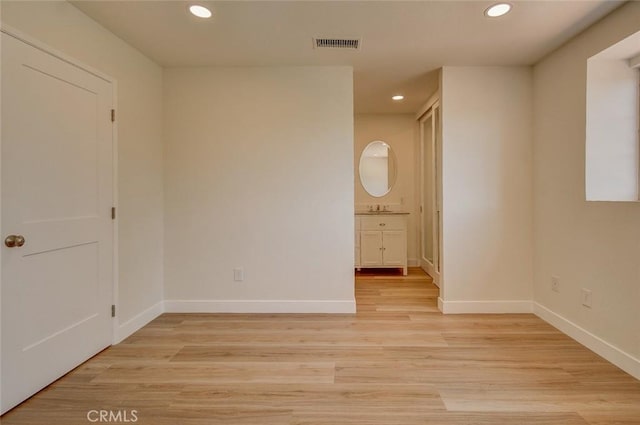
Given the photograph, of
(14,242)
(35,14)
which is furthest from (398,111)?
(14,242)

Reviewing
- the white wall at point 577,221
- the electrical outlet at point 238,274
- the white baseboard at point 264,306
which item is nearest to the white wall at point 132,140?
the white baseboard at point 264,306

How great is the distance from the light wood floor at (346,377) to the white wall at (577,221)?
27 cm

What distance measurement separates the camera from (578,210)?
250cm

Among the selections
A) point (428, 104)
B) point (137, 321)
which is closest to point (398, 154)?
point (428, 104)

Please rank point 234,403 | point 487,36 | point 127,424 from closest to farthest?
point 127,424, point 234,403, point 487,36

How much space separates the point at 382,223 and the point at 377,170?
3.25 feet

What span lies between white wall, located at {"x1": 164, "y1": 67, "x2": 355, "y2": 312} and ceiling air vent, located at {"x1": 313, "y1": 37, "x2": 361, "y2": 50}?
0.43 metres

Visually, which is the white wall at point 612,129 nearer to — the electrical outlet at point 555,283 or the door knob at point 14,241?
the electrical outlet at point 555,283

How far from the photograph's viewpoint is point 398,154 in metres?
5.13

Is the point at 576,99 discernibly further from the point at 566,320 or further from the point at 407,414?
the point at 407,414

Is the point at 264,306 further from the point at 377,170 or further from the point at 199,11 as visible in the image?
the point at 377,170

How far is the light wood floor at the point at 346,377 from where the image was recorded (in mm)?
1679

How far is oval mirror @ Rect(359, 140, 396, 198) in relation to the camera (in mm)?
5152

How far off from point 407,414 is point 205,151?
2684mm
